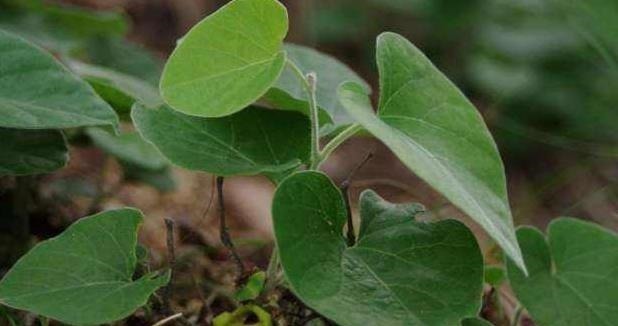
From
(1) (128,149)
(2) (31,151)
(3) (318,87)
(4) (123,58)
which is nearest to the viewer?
(2) (31,151)

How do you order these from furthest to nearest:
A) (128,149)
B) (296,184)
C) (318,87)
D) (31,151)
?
(128,149), (318,87), (31,151), (296,184)

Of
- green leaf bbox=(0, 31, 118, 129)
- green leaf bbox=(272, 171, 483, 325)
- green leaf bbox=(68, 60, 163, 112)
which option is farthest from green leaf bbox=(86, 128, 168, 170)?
green leaf bbox=(272, 171, 483, 325)

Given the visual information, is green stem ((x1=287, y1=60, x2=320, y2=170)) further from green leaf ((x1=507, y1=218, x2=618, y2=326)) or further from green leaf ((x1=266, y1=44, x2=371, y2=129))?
green leaf ((x1=507, y1=218, x2=618, y2=326))

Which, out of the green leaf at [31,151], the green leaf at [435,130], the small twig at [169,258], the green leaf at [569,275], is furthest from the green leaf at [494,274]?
the green leaf at [31,151]

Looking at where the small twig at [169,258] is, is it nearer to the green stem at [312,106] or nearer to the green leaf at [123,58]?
the green stem at [312,106]

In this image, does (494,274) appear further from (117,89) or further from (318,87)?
(117,89)

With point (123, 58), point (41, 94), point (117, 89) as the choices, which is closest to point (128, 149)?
point (117, 89)
